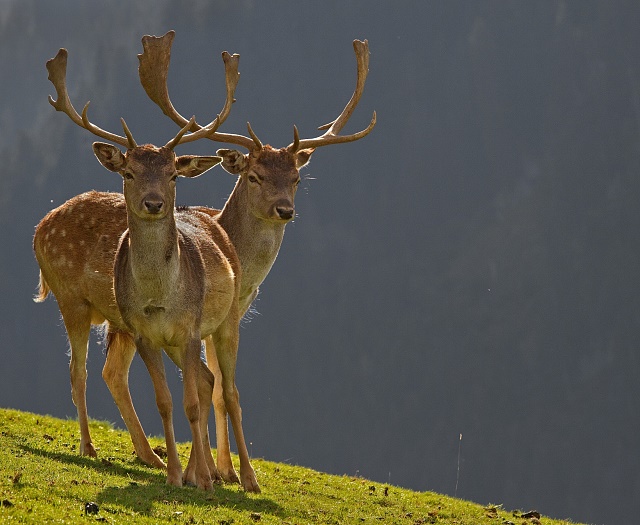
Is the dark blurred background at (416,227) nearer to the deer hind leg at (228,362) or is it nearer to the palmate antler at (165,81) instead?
the palmate antler at (165,81)

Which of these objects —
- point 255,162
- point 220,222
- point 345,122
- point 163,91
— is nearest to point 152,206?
point 255,162

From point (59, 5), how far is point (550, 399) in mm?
75863

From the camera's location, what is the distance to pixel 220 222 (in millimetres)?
12758

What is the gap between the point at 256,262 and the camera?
12.5 meters

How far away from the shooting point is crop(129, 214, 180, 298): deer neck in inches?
384

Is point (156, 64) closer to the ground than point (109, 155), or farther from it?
farther from it

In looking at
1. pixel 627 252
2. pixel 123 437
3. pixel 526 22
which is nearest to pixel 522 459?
pixel 627 252

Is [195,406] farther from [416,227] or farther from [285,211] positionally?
[416,227]

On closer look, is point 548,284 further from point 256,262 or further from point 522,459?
point 256,262

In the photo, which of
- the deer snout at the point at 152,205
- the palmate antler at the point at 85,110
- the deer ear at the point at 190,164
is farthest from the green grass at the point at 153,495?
the palmate antler at the point at 85,110

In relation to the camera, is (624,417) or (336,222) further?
(336,222)

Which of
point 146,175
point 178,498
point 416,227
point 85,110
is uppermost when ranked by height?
point 85,110

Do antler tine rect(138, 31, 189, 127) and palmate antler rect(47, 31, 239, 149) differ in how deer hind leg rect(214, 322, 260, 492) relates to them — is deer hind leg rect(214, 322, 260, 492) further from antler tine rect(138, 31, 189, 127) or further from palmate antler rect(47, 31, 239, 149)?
antler tine rect(138, 31, 189, 127)

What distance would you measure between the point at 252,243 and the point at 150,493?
376 cm
